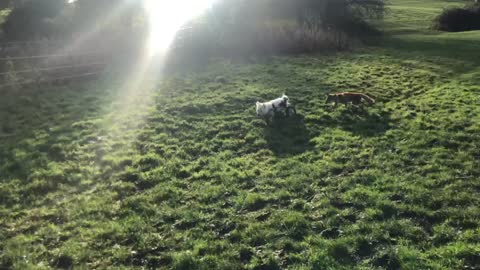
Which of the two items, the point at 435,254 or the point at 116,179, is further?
the point at 116,179

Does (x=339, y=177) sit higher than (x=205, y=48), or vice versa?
(x=205, y=48)

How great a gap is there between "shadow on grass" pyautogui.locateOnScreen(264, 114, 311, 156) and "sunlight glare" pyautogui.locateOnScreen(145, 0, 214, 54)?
19.7 meters

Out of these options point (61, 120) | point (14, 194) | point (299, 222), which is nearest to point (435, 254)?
point (299, 222)

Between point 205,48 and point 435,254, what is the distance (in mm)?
29872

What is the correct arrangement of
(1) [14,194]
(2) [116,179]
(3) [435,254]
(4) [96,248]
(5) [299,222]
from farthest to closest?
1. (2) [116,179]
2. (1) [14,194]
3. (5) [299,222]
4. (4) [96,248]
5. (3) [435,254]

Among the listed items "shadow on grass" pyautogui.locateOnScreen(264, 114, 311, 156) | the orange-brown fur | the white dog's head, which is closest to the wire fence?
the white dog's head

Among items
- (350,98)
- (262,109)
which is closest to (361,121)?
(350,98)

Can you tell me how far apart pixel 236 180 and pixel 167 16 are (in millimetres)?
33400

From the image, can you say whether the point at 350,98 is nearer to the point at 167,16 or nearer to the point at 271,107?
the point at 271,107

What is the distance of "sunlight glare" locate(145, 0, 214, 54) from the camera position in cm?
3772

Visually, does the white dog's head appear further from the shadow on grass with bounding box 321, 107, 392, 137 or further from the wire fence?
the wire fence

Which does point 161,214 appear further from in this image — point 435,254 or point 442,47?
point 442,47

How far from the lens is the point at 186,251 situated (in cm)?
995

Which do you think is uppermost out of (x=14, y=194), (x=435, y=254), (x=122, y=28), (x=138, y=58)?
(x=122, y=28)
